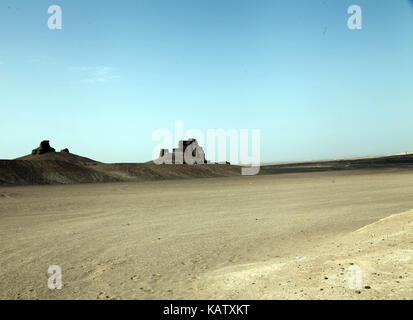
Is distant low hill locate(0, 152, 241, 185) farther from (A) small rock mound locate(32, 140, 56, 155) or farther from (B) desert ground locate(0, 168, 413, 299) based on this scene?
(B) desert ground locate(0, 168, 413, 299)

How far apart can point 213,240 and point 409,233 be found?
5494 mm

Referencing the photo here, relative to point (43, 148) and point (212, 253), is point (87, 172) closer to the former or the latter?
point (43, 148)

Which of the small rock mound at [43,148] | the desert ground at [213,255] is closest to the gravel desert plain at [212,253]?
the desert ground at [213,255]

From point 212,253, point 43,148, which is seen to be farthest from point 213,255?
point 43,148

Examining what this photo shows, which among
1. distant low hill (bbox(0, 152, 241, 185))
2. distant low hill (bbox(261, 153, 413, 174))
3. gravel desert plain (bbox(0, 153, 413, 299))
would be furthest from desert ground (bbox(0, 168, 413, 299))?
distant low hill (bbox(261, 153, 413, 174))

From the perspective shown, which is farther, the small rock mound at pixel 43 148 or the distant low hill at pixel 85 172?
the small rock mound at pixel 43 148

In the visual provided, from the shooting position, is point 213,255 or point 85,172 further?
point 85,172

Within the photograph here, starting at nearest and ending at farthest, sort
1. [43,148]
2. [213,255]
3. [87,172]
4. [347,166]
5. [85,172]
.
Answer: [213,255], [85,172], [87,172], [43,148], [347,166]

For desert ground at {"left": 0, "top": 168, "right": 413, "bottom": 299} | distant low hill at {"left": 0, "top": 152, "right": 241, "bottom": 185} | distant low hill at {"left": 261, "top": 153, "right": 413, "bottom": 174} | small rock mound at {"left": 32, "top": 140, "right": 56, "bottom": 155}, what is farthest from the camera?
small rock mound at {"left": 32, "top": 140, "right": 56, "bottom": 155}

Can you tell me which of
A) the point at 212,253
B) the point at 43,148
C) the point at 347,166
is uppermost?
the point at 43,148

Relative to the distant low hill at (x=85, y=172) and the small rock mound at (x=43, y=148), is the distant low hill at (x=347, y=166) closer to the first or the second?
the distant low hill at (x=85, y=172)

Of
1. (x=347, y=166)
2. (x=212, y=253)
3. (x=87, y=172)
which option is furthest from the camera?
(x=347, y=166)
